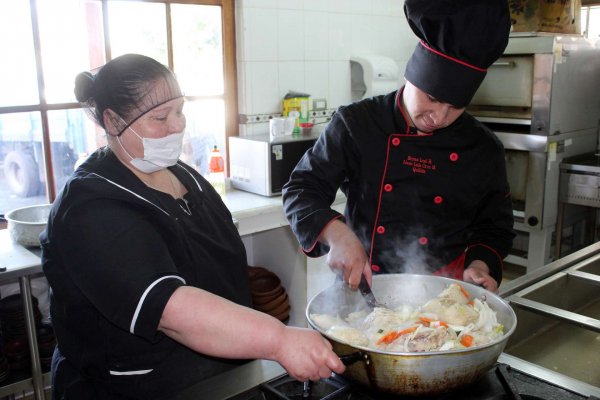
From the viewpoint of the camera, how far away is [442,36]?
1.35 meters

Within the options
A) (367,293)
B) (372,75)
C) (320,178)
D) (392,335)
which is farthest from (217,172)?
(392,335)

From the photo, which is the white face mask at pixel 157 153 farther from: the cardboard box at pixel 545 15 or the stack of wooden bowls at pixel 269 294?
the cardboard box at pixel 545 15

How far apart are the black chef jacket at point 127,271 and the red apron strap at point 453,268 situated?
56cm

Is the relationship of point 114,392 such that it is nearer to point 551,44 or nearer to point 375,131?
point 375,131

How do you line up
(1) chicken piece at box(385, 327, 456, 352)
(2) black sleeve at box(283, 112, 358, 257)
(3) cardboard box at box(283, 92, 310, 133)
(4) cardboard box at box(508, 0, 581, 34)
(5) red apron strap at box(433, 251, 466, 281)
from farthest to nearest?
1. (4) cardboard box at box(508, 0, 581, 34)
2. (3) cardboard box at box(283, 92, 310, 133)
3. (5) red apron strap at box(433, 251, 466, 281)
4. (2) black sleeve at box(283, 112, 358, 257)
5. (1) chicken piece at box(385, 327, 456, 352)

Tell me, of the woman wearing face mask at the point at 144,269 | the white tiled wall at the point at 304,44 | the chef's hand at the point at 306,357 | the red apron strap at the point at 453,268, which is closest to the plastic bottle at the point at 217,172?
the white tiled wall at the point at 304,44

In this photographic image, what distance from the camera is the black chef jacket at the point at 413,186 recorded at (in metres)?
1.60

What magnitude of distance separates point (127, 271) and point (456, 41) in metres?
0.89

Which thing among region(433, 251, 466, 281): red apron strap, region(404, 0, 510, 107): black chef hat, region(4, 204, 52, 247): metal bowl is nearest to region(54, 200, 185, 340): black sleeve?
region(404, 0, 510, 107): black chef hat

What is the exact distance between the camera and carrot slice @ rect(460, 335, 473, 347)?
109 cm

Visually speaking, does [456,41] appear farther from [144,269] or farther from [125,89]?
[144,269]

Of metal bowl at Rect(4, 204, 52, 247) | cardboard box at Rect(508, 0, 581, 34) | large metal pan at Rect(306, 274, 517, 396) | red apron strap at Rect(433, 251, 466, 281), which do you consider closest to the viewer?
large metal pan at Rect(306, 274, 517, 396)

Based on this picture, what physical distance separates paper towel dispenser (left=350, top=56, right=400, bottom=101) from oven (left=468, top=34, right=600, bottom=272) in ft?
1.96

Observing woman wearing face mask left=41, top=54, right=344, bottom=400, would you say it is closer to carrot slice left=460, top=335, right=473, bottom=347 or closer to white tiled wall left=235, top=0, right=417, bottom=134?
carrot slice left=460, top=335, right=473, bottom=347
